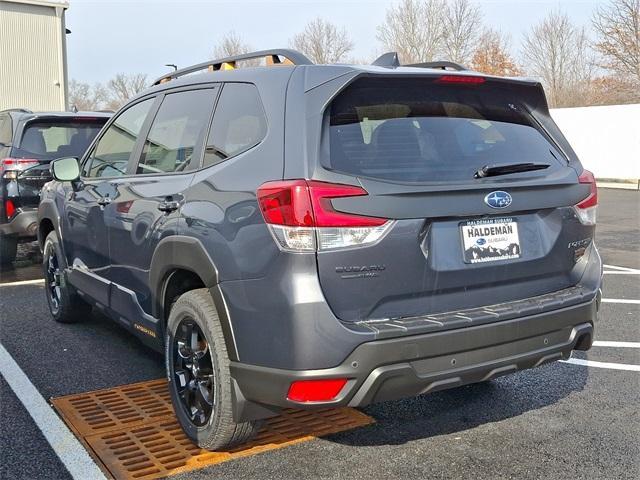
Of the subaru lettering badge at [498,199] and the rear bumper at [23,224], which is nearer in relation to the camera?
the subaru lettering badge at [498,199]

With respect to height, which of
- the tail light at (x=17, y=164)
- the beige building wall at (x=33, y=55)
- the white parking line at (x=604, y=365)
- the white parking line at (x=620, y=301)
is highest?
the beige building wall at (x=33, y=55)

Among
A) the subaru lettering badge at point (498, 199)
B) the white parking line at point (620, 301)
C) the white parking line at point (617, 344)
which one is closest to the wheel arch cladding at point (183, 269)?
the subaru lettering badge at point (498, 199)

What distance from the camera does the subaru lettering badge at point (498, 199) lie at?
9.29 ft

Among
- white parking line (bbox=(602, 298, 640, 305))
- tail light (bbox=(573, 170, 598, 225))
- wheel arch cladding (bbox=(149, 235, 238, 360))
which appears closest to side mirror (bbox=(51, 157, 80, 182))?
wheel arch cladding (bbox=(149, 235, 238, 360))

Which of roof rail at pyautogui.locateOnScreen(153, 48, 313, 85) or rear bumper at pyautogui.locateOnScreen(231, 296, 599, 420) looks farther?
roof rail at pyautogui.locateOnScreen(153, 48, 313, 85)

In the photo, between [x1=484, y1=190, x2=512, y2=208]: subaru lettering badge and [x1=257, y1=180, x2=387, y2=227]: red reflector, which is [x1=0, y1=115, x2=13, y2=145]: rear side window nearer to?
[x1=257, y1=180, x2=387, y2=227]: red reflector

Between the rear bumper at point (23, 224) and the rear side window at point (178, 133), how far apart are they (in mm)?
3977

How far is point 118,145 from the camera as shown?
448cm

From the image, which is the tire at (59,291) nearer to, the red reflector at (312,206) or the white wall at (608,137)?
the red reflector at (312,206)

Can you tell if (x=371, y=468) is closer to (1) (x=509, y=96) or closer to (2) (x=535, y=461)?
(2) (x=535, y=461)

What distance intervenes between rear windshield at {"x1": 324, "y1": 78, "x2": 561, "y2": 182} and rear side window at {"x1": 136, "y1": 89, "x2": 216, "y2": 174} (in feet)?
3.05

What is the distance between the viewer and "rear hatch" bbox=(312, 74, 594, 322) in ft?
8.55

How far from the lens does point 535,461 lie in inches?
123

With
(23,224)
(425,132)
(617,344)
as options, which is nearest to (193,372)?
(425,132)
